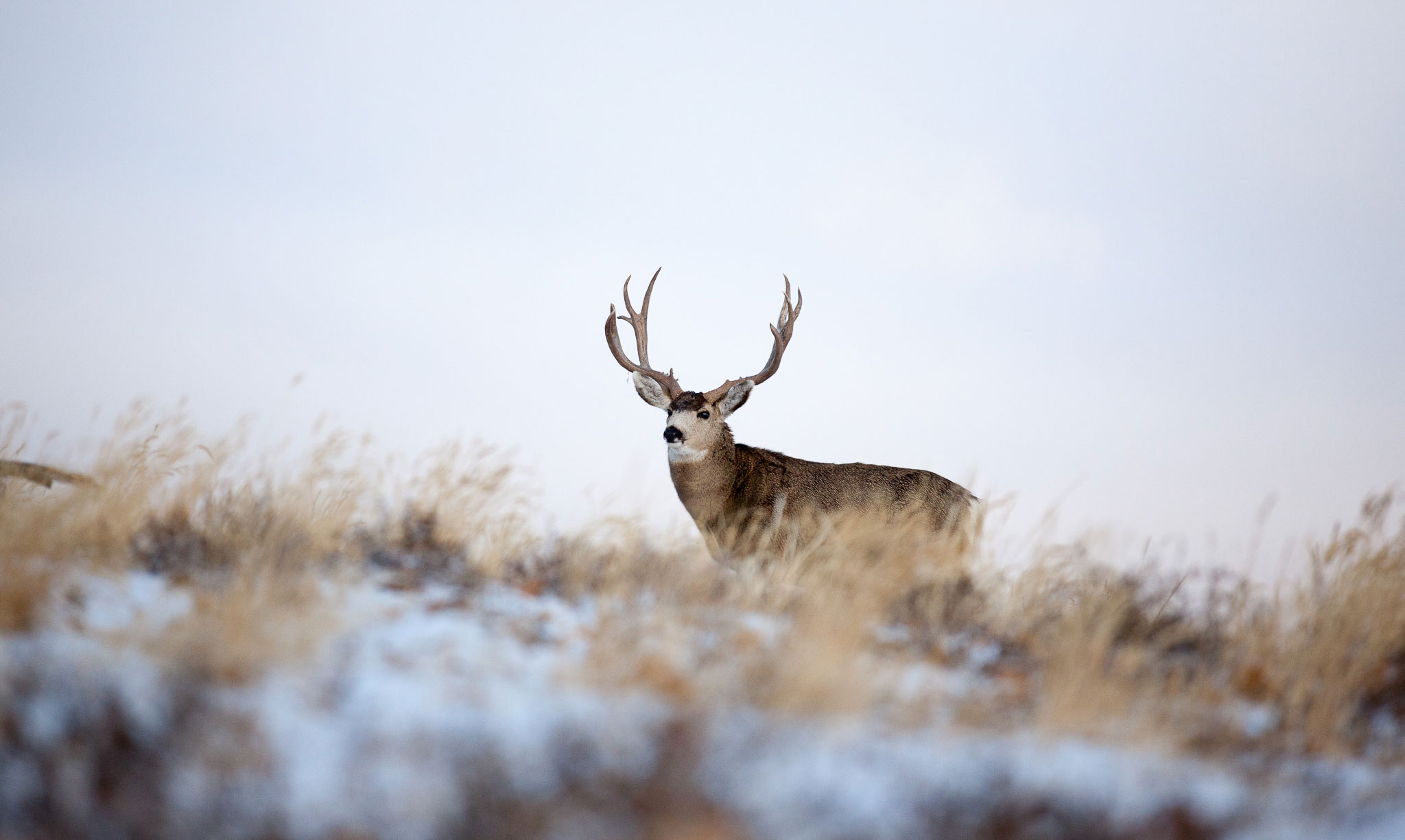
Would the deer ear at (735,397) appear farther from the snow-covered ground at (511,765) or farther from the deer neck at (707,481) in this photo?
the snow-covered ground at (511,765)

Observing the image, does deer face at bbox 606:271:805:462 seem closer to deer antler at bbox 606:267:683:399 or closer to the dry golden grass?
deer antler at bbox 606:267:683:399

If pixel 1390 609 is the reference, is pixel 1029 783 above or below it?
below

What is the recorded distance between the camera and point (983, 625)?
5984 mm

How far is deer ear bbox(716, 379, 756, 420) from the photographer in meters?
10.3

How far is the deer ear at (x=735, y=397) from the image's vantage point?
10273 millimetres

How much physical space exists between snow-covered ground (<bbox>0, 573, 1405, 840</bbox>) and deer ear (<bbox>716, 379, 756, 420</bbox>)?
20.4ft

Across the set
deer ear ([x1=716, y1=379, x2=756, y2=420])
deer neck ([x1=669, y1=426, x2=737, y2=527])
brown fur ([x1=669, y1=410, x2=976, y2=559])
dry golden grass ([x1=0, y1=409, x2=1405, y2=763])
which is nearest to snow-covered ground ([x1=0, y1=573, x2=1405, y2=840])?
dry golden grass ([x1=0, y1=409, x2=1405, y2=763])

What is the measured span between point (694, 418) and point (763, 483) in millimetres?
940

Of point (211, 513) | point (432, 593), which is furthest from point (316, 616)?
point (211, 513)

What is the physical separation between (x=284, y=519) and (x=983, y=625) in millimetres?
4081

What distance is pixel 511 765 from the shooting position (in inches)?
129

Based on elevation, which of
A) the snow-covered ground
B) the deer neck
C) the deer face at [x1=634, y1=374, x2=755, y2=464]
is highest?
the deer face at [x1=634, y1=374, x2=755, y2=464]

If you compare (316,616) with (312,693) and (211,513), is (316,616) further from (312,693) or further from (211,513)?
(211,513)

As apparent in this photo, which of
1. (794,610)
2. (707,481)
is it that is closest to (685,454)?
(707,481)
